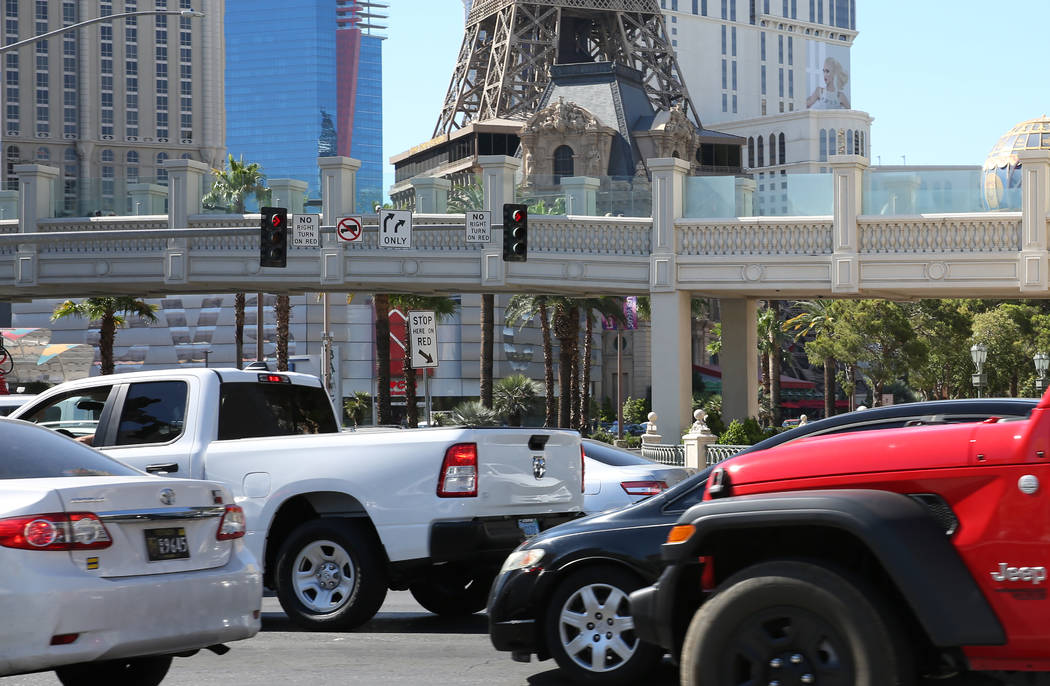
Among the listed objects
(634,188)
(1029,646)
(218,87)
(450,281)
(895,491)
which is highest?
(218,87)

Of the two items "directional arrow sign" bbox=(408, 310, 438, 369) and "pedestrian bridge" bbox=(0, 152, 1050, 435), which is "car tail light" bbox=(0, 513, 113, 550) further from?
"pedestrian bridge" bbox=(0, 152, 1050, 435)

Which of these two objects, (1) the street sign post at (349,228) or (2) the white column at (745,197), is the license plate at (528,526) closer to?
(1) the street sign post at (349,228)

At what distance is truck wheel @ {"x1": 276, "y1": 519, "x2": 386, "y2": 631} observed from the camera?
30.6ft

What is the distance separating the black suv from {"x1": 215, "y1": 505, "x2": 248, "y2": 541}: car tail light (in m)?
1.59

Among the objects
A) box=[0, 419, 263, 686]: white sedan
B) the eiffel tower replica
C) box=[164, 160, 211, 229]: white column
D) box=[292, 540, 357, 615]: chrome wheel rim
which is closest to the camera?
box=[0, 419, 263, 686]: white sedan

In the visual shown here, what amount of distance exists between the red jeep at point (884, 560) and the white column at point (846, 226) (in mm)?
26955

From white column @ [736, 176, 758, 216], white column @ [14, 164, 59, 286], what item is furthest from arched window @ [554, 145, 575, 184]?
white column @ [736, 176, 758, 216]

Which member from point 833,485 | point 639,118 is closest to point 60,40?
point 639,118

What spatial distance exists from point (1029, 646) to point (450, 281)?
2918 cm

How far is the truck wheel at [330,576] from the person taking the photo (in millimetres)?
9320

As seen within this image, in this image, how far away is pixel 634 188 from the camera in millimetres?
33875

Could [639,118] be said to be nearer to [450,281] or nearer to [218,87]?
[450,281]

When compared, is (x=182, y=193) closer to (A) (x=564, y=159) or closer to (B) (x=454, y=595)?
(B) (x=454, y=595)

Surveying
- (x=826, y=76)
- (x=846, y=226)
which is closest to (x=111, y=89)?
(x=826, y=76)
